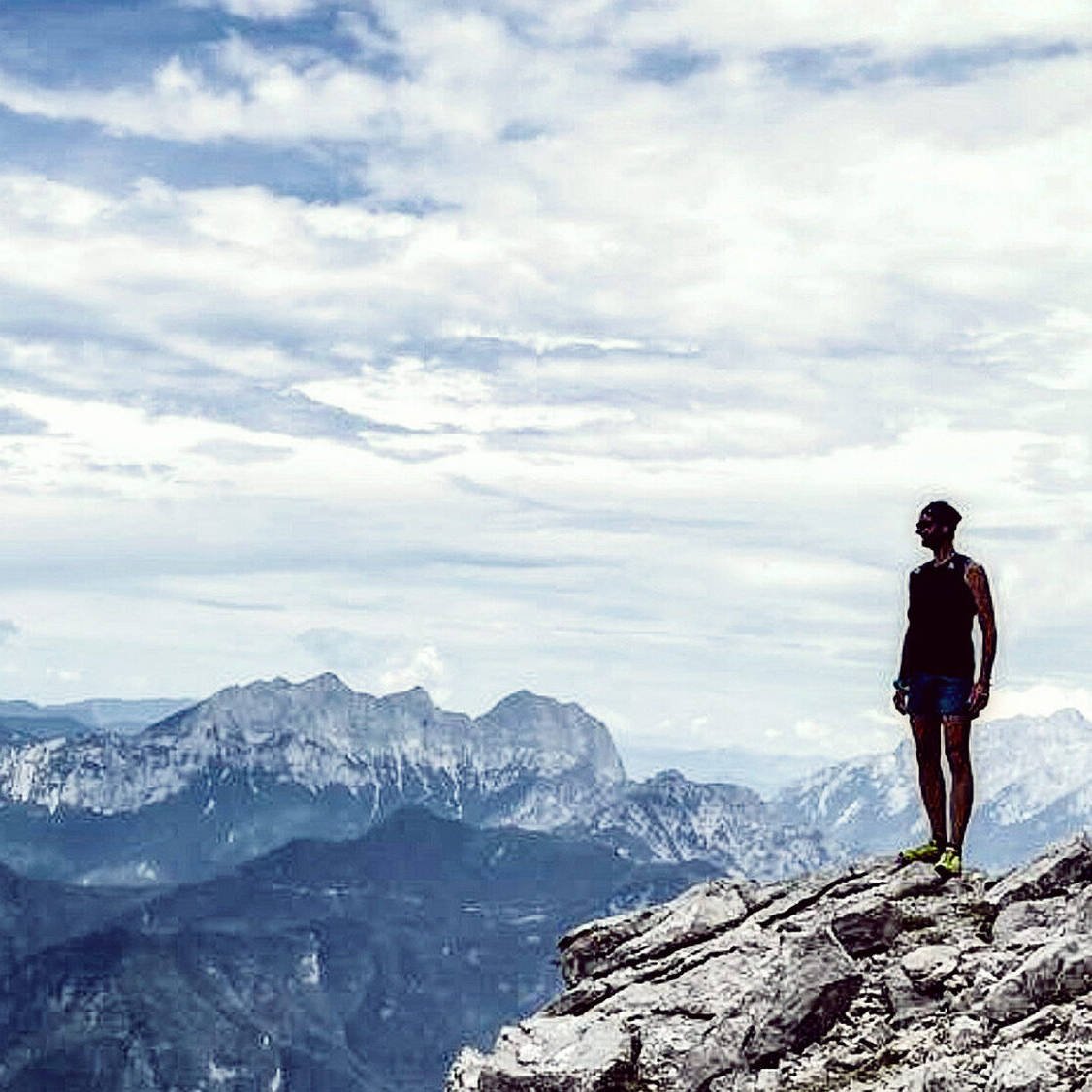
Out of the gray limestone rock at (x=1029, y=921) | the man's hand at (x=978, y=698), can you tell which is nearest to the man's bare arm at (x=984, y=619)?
the man's hand at (x=978, y=698)

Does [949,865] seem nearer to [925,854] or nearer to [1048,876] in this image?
[925,854]

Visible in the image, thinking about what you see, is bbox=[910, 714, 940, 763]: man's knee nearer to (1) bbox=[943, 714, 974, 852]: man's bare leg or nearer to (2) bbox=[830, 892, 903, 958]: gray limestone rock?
A: (1) bbox=[943, 714, 974, 852]: man's bare leg

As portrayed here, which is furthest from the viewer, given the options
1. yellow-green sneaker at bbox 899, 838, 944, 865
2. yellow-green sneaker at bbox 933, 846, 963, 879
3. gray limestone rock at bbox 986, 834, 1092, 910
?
yellow-green sneaker at bbox 899, 838, 944, 865

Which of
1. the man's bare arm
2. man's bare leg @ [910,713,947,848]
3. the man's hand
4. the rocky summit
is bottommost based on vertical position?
the rocky summit

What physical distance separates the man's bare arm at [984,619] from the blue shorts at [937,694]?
34 cm

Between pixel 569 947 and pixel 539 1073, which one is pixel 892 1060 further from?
pixel 569 947

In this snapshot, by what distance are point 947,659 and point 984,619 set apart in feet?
3.54

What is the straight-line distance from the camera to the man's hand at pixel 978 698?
24828mm

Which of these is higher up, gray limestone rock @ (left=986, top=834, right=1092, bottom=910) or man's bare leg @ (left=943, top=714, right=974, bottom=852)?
man's bare leg @ (left=943, top=714, right=974, bottom=852)

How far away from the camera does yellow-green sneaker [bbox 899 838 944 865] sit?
2633 centimetres

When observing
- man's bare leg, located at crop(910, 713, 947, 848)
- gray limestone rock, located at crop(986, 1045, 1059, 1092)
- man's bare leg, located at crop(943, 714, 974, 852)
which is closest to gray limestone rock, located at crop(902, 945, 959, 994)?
man's bare leg, located at crop(943, 714, 974, 852)

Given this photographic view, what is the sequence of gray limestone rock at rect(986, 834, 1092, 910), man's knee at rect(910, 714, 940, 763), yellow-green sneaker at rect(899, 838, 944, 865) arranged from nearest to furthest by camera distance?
gray limestone rock at rect(986, 834, 1092, 910) < man's knee at rect(910, 714, 940, 763) < yellow-green sneaker at rect(899, 838, 944, 865)

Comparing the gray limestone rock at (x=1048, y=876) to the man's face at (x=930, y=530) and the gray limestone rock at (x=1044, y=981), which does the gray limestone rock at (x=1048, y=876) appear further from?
the man's face at (x=930, y=530)

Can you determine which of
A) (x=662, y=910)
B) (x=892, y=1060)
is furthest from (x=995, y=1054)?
(x=662, y=910)
